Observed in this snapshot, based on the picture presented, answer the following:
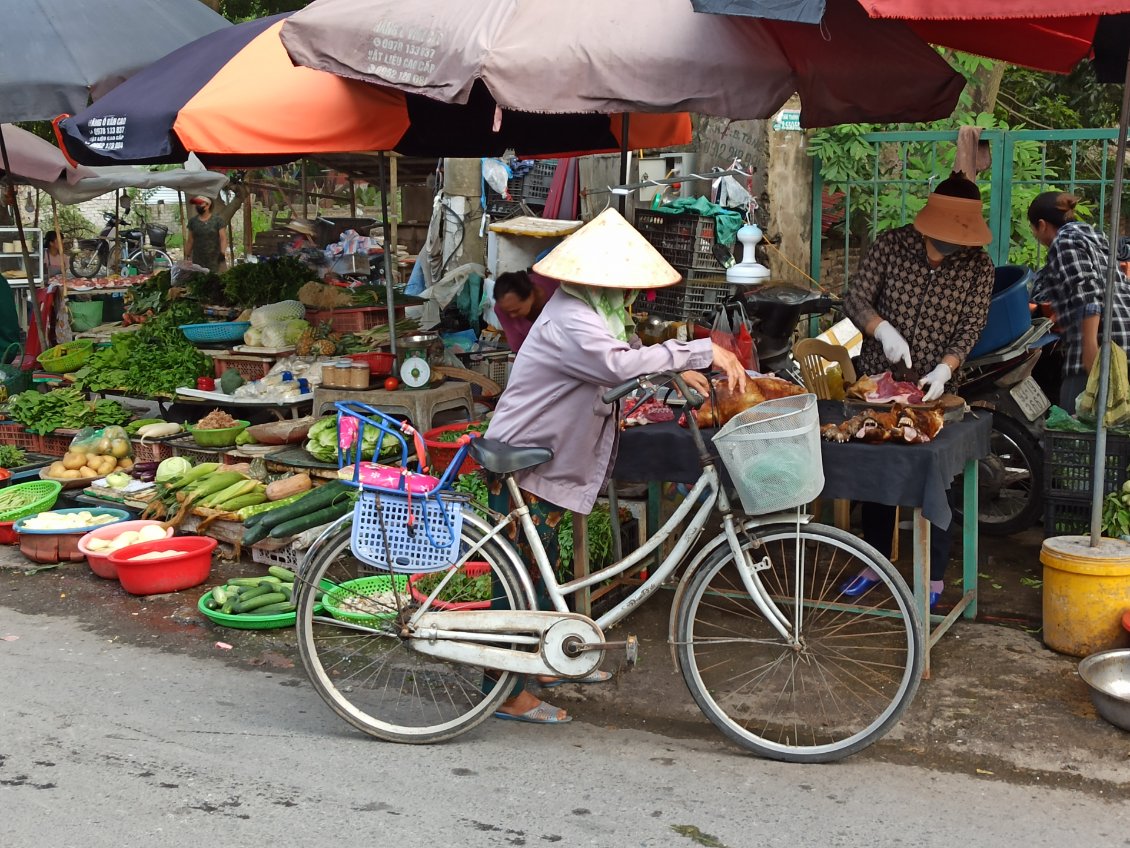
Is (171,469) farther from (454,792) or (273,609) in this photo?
(454,792)

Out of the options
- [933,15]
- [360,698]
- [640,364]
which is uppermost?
[933,15]

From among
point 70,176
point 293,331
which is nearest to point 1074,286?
point 293,331

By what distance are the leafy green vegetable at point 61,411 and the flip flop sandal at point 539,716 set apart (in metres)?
5.37

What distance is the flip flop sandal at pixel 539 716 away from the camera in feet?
14.9

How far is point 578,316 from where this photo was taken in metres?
4.00

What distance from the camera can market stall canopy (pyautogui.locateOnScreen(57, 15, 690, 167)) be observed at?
6.36 metres

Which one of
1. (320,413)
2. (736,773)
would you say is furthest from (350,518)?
(320,413)

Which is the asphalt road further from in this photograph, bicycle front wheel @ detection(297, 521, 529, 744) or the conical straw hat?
the conical straw hat

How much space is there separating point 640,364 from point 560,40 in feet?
6.62

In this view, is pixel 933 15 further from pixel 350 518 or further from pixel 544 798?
pixel 544 798

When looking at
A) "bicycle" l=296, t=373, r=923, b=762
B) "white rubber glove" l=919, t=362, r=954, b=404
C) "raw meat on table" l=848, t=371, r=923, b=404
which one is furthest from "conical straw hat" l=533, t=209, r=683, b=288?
"white rubber glove" l=919, t=362, r=954, b=404

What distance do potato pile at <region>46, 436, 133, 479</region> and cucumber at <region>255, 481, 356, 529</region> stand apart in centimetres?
214

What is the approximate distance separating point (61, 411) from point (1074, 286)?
7.43 m

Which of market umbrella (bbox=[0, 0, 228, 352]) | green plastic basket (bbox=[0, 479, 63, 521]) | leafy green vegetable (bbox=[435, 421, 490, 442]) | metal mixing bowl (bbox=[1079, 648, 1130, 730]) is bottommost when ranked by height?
metal mixing bowl (bbox=[1079, 648, 1130, 730])
